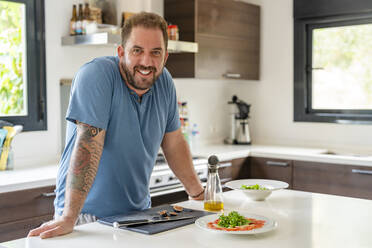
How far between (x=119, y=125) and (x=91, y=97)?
6.9 inches

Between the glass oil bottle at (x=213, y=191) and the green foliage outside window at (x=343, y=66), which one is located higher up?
the green foliage outside window at (x=343, y=66)

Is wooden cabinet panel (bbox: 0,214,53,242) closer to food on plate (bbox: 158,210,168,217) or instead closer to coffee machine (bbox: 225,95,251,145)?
food on plate (bbox: 158,210,168,217)

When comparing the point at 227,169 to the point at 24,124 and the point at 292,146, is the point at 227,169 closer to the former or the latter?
the point at 292,146

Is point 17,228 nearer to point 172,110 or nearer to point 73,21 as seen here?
point 172,110

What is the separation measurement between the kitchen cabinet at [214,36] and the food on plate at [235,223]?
7.47 feet

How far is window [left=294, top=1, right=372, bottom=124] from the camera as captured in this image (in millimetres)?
4031

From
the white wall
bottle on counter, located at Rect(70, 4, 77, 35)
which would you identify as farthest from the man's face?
the white wall

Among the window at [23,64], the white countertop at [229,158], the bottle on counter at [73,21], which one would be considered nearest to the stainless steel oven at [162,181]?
the white countertop at [229,158]

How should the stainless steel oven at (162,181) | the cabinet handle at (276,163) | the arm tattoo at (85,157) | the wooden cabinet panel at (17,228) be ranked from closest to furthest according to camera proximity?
the arm tattoo at (85,157) < the wooden cabinet panel at (17,228) < the stainless steel oven at (162,181) < the cabinet handle at (276,163)

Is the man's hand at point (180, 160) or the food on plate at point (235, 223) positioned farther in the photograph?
the man's hand at point (180, 160)

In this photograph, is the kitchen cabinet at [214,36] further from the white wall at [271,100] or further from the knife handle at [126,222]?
A: the knife handle at [126,222]

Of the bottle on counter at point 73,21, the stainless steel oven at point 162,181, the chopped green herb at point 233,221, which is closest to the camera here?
the chopped green herb at point 233,221

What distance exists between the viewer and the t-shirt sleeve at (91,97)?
175 centimetres

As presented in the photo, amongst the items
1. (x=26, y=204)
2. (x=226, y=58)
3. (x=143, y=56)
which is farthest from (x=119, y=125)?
(x=226, y=58)
